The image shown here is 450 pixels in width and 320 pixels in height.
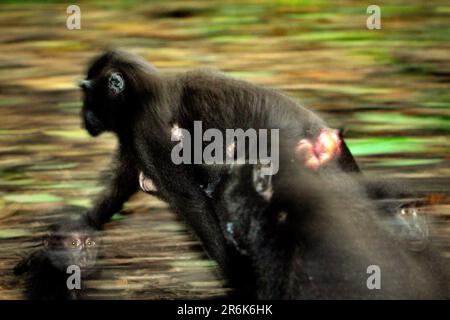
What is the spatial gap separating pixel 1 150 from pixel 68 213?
1.12m

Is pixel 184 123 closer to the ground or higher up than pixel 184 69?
higher up

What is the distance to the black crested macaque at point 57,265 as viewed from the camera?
5.49m

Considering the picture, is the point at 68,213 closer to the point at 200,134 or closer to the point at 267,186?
the point at 200,134

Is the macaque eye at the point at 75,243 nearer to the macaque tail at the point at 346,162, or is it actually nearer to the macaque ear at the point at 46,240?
the macaque ear at the point at 46,240

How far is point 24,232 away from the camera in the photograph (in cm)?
610

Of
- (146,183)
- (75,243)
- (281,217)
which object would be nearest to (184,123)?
(146,183)

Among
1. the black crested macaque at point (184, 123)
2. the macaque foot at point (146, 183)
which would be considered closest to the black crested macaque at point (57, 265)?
the black crested macaque at point (184, 123)

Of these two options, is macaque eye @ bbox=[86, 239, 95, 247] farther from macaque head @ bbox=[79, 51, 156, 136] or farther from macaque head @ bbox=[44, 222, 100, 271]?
macaque head @ bbox=[79, 51, 156, 136]

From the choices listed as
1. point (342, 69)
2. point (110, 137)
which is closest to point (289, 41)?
point (342, 69)

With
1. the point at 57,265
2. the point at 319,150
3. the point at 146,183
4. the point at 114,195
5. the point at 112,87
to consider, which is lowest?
the point at 57,265

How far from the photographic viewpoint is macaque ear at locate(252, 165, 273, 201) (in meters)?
4.75

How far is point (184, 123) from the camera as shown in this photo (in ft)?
17.5

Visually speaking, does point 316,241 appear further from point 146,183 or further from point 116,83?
point 116,83

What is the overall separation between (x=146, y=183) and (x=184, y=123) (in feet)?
1.37
